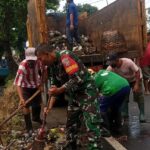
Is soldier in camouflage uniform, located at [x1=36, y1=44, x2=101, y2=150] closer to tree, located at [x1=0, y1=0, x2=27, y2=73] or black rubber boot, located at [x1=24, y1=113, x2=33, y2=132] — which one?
black rubber boot, located at [x1=24, y1=113, x2=33, y2=132]

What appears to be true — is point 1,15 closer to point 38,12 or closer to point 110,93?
point 38,12

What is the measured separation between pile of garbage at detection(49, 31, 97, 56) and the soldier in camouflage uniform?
5.13 m

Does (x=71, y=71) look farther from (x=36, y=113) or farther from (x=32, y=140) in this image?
(x=36, y=113)

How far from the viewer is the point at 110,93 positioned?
8484mm

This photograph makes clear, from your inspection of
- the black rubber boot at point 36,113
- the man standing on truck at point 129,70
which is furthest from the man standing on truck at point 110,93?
the black rubber boot at point 36,113

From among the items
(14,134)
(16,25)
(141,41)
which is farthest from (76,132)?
(16,25)

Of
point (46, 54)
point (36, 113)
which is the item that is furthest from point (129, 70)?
point (46, 54)

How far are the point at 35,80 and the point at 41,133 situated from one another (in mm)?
2862

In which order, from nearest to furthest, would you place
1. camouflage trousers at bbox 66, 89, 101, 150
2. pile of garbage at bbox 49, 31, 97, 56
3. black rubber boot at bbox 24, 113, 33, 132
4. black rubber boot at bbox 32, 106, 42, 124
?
camouflage trousers at bbox 66, 89, 101, 150
black rubber boot at bbox 24, 113, 33, 132
black rubber boot at bbox 32, 106, 42, 124
pile of garbage at bbox 49, 31, 97, 56

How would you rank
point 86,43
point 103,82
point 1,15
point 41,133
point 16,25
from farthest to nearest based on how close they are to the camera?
1. point 16,25
2. point 1,15
3. point 86,43
4. point 103,82
5. point 41,133

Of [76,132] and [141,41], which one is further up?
[141,41]

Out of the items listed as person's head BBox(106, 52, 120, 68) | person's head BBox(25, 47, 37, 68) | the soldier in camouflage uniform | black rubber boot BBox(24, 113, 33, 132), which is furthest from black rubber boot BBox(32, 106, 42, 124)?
the soldier in camouflage uniform

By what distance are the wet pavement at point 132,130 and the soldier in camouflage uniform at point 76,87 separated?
131 centimetres

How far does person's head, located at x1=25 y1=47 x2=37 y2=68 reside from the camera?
9.30 metres
